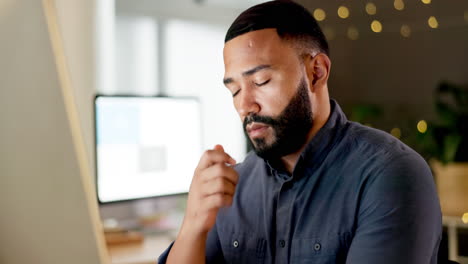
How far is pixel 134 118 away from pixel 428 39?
1.84 meters

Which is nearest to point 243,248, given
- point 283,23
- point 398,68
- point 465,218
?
point 283,23

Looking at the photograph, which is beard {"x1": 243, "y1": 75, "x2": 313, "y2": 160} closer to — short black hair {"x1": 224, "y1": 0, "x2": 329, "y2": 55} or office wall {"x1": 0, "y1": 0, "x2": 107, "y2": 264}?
short black hair {"x1": 224, "y1": 0, "x2": 329, "y2": 55}

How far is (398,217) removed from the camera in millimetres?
951

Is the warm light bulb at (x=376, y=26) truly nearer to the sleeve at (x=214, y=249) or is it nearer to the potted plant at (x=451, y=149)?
the potted plant at (x=451, y=149)

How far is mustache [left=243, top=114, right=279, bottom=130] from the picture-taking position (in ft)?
3.61

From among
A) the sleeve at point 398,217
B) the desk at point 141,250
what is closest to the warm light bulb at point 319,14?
the desk at point 141,250

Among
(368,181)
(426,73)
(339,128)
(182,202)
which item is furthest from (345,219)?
(426,73)

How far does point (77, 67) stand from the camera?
86.0 inches

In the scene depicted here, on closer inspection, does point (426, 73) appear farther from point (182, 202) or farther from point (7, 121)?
point (7, 121)

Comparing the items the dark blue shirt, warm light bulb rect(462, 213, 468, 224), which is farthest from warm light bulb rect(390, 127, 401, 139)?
the dark blue shirt

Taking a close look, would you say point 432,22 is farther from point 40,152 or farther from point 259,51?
point 40,152

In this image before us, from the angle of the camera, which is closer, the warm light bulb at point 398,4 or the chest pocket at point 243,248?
the chest pocket at point 243,248

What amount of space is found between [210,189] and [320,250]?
0.24 m

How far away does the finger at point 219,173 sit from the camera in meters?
1.00
